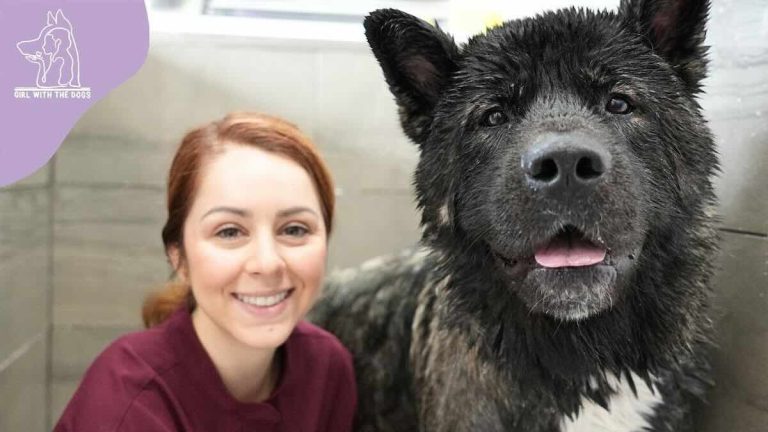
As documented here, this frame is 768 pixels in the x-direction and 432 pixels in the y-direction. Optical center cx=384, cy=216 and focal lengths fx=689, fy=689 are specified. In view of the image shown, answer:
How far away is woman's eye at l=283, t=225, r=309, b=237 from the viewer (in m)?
1.81

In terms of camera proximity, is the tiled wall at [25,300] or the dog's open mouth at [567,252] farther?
the tiled wall at [25,300]

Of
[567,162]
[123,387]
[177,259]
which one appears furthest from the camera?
[177,259]

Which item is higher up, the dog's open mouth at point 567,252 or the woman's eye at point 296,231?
the dog's open mouth at point 567,252

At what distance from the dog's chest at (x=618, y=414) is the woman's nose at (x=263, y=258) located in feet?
2.65

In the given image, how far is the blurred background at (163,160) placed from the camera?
2553 millimetres

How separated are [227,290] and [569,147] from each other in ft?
3.02

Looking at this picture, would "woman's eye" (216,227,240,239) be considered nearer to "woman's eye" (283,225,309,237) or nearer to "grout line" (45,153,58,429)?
"woman's eye" (283,225,309,237)

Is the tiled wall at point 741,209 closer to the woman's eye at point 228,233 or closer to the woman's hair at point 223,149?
the woman's hair at point 223,149

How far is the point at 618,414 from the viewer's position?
1702mm

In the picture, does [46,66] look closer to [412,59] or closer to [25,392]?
[412,59]

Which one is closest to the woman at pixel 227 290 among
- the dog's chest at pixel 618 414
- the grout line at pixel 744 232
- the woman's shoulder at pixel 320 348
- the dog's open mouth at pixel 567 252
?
the woman's shoulder at pixel 320 348

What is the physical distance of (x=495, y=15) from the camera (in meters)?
2.53

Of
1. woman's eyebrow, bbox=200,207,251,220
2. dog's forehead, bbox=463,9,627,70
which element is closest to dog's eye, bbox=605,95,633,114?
dog's forehead, bbox=463,9,627,70

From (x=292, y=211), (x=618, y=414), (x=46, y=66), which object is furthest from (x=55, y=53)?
(x=618, y=414)
